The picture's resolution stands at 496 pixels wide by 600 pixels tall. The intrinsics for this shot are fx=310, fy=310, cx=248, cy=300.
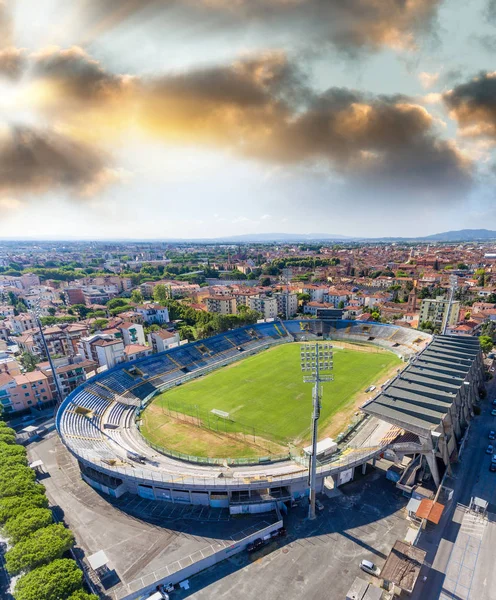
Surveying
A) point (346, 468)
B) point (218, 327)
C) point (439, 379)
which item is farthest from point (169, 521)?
point (218, 327)

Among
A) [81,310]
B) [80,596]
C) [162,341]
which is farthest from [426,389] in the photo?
[81,310]

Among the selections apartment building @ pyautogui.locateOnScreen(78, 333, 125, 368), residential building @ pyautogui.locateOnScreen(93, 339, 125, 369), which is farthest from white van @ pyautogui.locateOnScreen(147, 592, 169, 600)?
apartment building @ pyautogui.locateOnScreen(78, 333, 125, 368)

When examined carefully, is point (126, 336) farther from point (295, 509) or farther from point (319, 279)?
point (319, 279)

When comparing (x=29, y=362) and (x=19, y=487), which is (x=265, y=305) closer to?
(x=29, y=362)

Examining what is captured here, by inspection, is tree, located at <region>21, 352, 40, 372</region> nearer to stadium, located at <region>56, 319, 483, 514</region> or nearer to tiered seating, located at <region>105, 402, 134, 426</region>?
stadium, located at <region>56, 319, 483, 514</region>

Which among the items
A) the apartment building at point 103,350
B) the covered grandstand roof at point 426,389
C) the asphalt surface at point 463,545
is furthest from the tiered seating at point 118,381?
the asphalt surface at point 463,545

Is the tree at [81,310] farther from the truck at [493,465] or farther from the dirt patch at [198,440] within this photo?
the truck at [493,465]
